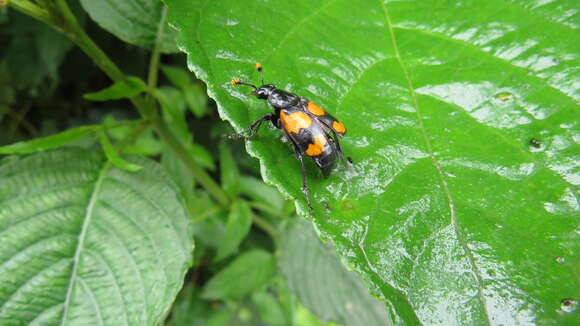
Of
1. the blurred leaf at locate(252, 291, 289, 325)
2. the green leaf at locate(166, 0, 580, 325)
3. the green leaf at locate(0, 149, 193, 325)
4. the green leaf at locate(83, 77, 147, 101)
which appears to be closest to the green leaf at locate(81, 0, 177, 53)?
the green leaf at locate(83, 77, 147, 101)

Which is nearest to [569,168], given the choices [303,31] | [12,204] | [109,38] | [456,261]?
[456,261]

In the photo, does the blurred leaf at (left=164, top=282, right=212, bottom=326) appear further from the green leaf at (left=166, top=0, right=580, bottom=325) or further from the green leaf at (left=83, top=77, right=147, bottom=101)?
the green leaf at (left=166, top=0, right=580, bottom=325)

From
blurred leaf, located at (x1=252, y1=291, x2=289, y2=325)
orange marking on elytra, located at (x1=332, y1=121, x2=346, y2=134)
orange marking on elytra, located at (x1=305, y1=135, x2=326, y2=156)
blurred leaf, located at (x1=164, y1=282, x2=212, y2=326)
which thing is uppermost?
orange marking on elytra, located at (x1=332, y1=121, x2=346, y2=134)

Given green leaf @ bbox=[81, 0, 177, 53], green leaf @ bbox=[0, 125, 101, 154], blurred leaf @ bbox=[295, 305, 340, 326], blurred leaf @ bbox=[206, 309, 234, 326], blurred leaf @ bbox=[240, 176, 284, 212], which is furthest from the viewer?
blurred leaf @ bbox=[295, 305, 340, 326]

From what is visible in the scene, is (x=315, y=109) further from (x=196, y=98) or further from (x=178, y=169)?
(x=196, y=98)

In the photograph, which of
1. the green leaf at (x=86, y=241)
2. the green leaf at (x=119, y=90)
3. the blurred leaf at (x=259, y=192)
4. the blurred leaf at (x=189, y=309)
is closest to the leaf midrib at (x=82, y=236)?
the green leaf at (x=86, y=241)

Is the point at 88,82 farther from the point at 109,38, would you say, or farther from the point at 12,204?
the point at 12,204
